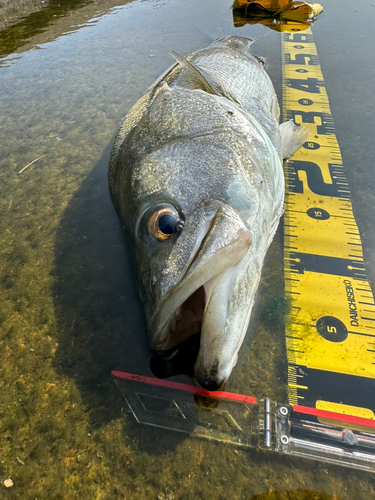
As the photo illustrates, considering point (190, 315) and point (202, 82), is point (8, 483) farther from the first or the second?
point (202, 82)

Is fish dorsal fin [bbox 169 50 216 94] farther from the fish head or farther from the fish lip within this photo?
the fish lip

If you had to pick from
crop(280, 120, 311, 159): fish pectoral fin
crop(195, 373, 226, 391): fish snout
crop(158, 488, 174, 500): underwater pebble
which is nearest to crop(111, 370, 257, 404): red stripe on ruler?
crop(195, 373, 226, 391): fish snout

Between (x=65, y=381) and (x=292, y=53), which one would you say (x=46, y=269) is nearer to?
(x=65, y=381)

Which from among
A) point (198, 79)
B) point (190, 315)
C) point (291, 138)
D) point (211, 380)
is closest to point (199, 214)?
point (190, 315)

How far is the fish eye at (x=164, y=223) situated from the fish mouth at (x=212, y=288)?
14 cm

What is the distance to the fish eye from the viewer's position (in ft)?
4.80

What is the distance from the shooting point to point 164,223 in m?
1.48

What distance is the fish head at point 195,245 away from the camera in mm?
1311

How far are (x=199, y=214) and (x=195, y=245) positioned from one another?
0.17 meters

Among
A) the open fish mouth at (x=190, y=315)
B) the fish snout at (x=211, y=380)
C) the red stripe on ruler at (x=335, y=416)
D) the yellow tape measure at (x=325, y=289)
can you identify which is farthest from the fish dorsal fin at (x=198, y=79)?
the red stripe on ruler at (x=335, y=416)

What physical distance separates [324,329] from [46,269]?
1808mm

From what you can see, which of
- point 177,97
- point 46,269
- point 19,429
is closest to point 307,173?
point 177,97

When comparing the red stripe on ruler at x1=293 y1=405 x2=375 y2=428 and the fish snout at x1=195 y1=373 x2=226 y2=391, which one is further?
the red stripe on ruler at x1=293 y1=405 x2=375 y2=428

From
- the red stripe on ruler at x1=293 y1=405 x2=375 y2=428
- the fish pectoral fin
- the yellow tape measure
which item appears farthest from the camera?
the fish pectoral fin
